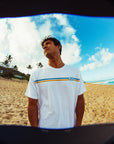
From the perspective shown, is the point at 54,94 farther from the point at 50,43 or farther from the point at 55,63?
the point at 50,43

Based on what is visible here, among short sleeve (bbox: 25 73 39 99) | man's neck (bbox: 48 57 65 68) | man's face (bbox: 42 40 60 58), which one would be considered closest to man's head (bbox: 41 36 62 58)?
man's face (bbox: 42 40 60 58)

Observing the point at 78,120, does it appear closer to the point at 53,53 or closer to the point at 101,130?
the point at 101,130

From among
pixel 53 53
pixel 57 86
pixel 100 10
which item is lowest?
pixel 57 86

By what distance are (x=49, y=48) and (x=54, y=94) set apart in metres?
0.33

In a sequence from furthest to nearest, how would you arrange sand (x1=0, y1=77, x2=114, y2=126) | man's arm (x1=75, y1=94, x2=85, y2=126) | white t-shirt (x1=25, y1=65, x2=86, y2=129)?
sand (x1=0, y1=77, x2=114, y2=126), man's arm (x1=75, y1=94, x2=85, y2=126), white t-shirt (x1=25, y1=65, x2=86, y2=129)

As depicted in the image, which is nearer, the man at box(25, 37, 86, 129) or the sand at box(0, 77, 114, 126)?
the man at box(25, 37, 86, 129)

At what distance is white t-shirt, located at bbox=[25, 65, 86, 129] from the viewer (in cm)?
64

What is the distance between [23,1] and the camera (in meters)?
0.81

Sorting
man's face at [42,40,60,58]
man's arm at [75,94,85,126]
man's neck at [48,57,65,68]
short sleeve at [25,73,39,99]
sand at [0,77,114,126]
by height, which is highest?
man's face at [42,40,60,58]

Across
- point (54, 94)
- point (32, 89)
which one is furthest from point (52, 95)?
point (32, 89)

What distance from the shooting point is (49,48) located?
708 millimetres

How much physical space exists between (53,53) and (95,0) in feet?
1.90

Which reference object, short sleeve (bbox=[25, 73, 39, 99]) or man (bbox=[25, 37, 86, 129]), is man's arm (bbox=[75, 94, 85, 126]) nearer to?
man (bbox=[25, 37, 86, 129])

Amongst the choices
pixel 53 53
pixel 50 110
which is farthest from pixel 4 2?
pixel 50 110
